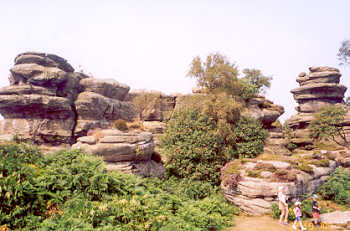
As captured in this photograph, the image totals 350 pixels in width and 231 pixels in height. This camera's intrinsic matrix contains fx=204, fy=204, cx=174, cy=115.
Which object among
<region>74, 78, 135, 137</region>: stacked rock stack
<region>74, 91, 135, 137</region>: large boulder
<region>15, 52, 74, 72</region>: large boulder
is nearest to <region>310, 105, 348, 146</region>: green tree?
<region>74, 78, 135, 137</region>: stacked rock stack

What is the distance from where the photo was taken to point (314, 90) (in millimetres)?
39406

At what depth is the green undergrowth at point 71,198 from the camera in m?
6.14

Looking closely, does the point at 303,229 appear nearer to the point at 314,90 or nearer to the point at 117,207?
the point at 117,207

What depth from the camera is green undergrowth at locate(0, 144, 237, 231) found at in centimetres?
614

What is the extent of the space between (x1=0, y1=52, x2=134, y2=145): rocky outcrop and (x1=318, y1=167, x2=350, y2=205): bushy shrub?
95.9 feet

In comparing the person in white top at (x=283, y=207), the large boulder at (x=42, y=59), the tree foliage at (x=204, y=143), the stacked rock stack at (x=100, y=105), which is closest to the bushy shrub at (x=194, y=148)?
the tree foliage at (x=204, y=143)

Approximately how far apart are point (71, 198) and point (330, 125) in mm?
36608

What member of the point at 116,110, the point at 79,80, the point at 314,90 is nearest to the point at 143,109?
the point at 116,110

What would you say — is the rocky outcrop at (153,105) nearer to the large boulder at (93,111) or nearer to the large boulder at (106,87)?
the large boulder at (106,87)

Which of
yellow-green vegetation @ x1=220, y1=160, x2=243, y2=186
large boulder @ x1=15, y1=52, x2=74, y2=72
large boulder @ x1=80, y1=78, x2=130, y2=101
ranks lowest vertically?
yellow-green vegetation @ x1=220, y1=160, x2=243, y2=186

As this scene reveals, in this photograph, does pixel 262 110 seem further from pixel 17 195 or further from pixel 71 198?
pixel 17 195

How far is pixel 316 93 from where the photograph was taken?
129ft

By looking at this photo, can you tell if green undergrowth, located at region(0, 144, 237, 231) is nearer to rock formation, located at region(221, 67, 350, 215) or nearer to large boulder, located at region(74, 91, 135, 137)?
rock formation, located at region(221, 67, 350, 215)

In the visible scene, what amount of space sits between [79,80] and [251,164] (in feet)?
97.5
